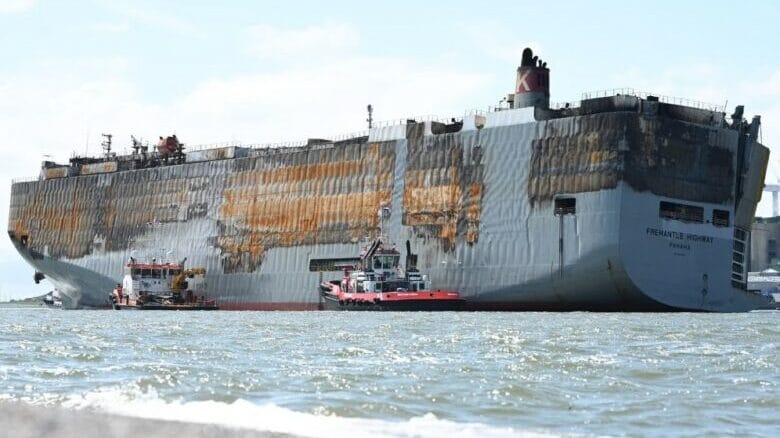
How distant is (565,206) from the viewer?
9012 cm

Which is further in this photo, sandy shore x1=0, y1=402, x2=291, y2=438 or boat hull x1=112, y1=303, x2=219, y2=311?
boat hull x1=112, y1=303, x2=219, y2=311

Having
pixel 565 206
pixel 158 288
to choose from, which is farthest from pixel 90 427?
pixel 158 288

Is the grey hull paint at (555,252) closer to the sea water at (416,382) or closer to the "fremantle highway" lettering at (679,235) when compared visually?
the "fremantle highway" lettering at (679,235)

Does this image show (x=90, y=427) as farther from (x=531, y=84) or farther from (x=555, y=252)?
(x=531, y=84)

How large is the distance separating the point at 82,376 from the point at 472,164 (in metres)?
72.9

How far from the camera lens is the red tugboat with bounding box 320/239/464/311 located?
90125 millimetres

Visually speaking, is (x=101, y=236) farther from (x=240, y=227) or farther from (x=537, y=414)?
(x=537, y=414)

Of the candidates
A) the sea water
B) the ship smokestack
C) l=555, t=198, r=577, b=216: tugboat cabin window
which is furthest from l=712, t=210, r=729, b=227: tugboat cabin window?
the sea water

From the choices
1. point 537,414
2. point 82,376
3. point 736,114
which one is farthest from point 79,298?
point 537,414

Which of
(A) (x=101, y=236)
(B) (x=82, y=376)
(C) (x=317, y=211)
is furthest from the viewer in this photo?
(A) (x=101, y=236)

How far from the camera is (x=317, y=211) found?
10819 centimetres

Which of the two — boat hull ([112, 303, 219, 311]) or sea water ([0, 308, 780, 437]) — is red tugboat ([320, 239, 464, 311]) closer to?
boat hull ([112, 303, 219, 311])

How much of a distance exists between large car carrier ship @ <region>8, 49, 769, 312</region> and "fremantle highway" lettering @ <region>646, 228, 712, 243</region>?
0.11 metres

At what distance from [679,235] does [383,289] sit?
21928 millimetres
